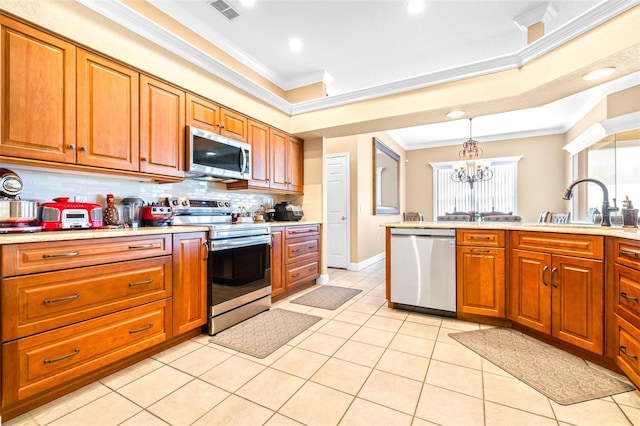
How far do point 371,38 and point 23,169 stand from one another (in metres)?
3.34

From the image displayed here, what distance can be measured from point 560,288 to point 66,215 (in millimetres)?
3474

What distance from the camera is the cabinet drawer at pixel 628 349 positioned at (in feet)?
5.15

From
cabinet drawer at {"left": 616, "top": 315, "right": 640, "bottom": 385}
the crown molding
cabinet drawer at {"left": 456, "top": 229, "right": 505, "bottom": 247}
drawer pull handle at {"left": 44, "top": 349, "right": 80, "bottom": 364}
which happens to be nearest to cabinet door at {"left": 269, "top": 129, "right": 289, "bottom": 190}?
the crown molding

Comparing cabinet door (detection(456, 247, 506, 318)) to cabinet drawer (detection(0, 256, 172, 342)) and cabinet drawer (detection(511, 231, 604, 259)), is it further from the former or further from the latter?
cabinet drawer (detection(0, 256, 172, 342))

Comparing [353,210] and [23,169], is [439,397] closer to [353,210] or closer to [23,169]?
[23,169]

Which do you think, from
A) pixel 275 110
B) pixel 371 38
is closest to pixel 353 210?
pixel 275 110

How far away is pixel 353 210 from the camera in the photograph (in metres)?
5.17

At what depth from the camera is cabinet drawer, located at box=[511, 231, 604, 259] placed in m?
1.92

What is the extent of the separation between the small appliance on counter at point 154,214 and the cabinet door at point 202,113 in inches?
32.3

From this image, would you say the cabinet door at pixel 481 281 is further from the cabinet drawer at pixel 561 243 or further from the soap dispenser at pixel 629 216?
the soap dispenser at pixel 629 216

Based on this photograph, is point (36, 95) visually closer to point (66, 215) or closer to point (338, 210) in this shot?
point (66, 215)

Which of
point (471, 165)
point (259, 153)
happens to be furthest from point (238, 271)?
point (471, 165)

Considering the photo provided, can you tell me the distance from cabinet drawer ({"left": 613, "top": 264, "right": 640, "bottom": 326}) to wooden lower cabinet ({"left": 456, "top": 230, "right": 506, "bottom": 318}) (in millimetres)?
767

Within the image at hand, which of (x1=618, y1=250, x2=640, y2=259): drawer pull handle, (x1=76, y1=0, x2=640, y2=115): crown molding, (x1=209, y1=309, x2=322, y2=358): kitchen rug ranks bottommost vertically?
(x1=209, y1=309, x2=322, y2=358): kitchen rug
